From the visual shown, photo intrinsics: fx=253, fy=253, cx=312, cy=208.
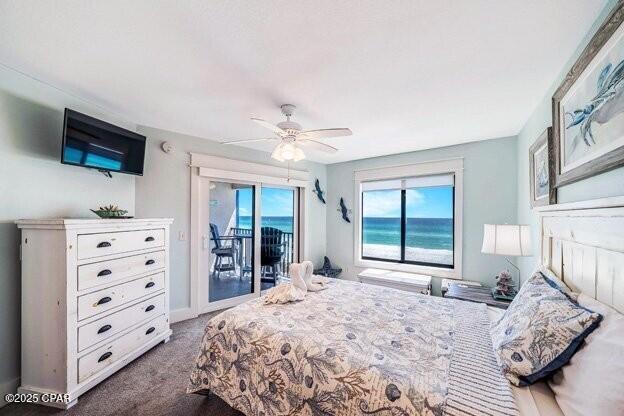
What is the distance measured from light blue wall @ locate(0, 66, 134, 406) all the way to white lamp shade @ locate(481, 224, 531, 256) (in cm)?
395

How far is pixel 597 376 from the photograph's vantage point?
0.85 metres

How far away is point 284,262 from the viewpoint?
471 cm

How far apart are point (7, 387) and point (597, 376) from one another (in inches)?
132

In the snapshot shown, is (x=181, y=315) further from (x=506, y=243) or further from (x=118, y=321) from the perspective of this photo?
(x=506, y=243)

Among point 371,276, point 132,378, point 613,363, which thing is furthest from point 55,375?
point 371,276

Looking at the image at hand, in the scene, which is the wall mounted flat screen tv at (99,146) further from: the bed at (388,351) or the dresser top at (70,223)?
the bed at (388,351)

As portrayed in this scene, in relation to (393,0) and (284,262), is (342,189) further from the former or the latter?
(393,0)

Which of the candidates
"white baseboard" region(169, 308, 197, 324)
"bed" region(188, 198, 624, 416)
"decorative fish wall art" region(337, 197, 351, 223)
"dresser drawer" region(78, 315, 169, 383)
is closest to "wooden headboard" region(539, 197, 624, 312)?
"bed" region(188, 198, 624, 416)

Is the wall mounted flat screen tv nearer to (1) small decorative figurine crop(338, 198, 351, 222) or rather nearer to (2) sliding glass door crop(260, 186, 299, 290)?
(2) sliding glass door crop(260, 186, 299, 290)

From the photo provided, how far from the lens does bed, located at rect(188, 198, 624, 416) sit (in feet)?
3.48

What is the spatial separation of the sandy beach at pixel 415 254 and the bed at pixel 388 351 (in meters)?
2.11

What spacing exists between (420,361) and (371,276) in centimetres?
257

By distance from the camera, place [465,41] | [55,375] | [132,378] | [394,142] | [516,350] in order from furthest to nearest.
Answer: [394,142]
[132,378]
[55,375]
[465,41]
[516,350]

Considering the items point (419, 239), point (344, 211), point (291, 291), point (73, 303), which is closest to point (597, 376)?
point (291, 291)
